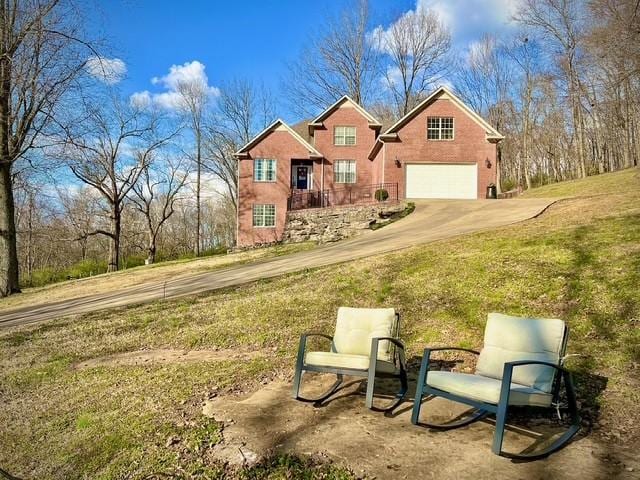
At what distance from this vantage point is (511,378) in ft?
12.7

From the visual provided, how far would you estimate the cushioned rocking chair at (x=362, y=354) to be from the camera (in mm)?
4492

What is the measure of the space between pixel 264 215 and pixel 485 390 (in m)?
25.3

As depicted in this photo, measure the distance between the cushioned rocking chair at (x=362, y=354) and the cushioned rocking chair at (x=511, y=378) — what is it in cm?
49

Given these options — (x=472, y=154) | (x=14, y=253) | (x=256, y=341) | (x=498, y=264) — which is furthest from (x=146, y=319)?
(x=472, y=154)

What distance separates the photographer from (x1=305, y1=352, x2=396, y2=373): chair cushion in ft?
14.8

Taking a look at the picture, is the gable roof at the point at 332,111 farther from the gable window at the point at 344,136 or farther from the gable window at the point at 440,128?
the gable window at the point at 440,128

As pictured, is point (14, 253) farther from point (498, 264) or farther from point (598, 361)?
point (598, 361)

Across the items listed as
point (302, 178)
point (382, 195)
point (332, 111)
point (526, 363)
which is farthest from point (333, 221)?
point (526, 363)

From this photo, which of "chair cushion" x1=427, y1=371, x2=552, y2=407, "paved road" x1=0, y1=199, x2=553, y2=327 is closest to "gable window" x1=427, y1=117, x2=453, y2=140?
"paved road" x1=0, y1=199, x2=553, y2=327

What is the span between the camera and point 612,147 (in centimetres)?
3719

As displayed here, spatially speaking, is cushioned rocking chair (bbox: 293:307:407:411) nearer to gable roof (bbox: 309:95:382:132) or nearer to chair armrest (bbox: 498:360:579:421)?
chair armrest (bbox: 498:360:579:421)

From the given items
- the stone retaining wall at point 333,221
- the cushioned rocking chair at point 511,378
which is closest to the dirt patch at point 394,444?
the cushioned rocking chair at point 511,378

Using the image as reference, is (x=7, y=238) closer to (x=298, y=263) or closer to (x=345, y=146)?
(x=298, y=263)

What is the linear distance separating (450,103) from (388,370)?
76.5 feet
